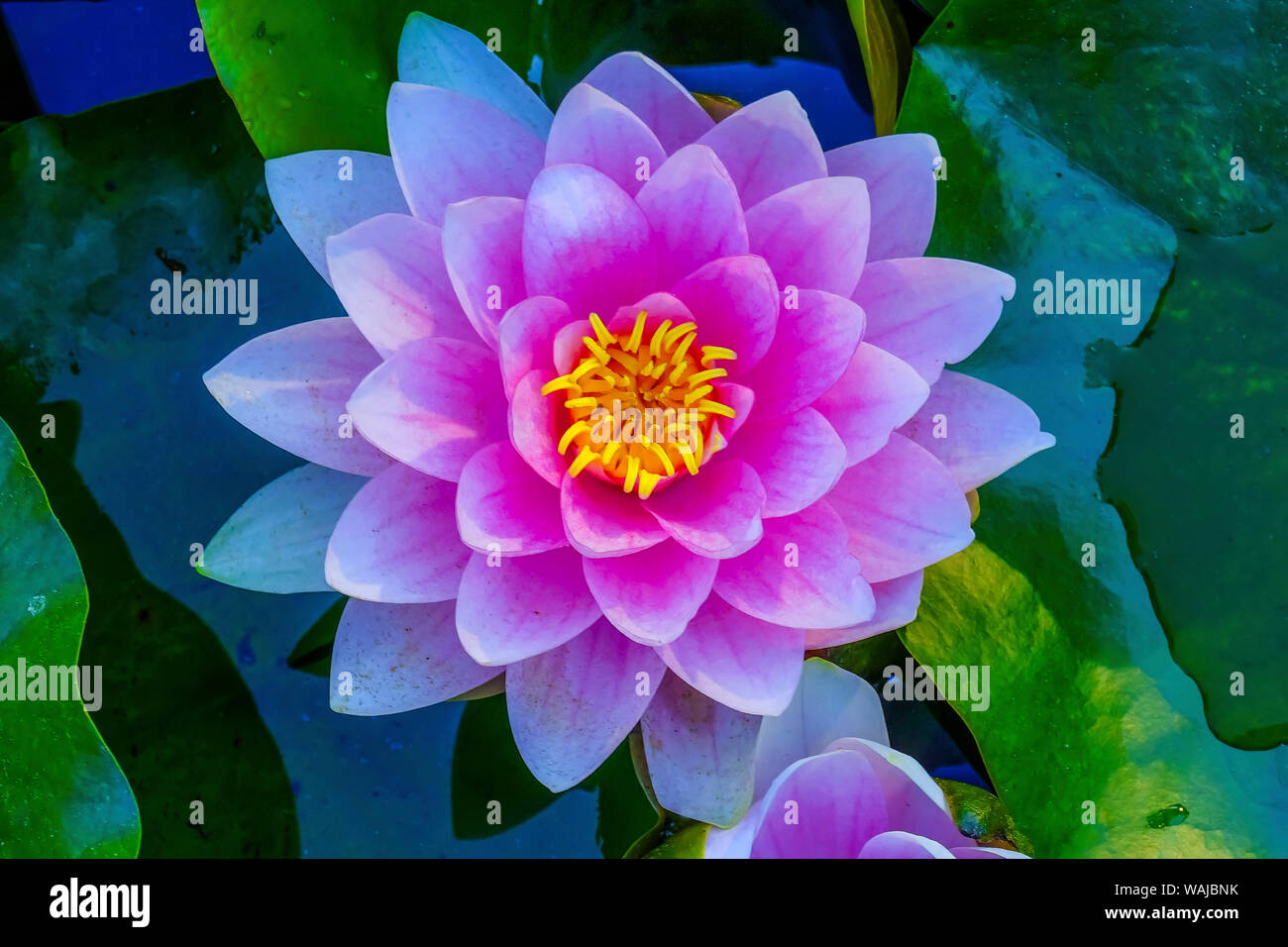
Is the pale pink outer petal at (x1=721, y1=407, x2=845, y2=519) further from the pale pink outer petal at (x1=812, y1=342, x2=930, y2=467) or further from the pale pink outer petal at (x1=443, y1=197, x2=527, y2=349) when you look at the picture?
the pale pink outer petal at (x1=443, y1=197, x2=527, y2=349)

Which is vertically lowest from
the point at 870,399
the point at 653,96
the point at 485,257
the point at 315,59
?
the point at 870,399

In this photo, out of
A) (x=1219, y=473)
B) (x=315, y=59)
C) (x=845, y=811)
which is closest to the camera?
(x=845, y=811)

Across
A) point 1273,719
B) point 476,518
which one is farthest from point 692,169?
point 1273,719

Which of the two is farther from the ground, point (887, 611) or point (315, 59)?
point (315, 59)

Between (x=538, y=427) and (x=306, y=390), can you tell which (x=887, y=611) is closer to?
(x=538, y=427)

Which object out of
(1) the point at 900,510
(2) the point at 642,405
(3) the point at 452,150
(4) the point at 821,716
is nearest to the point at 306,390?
(3) the point at 452,150
